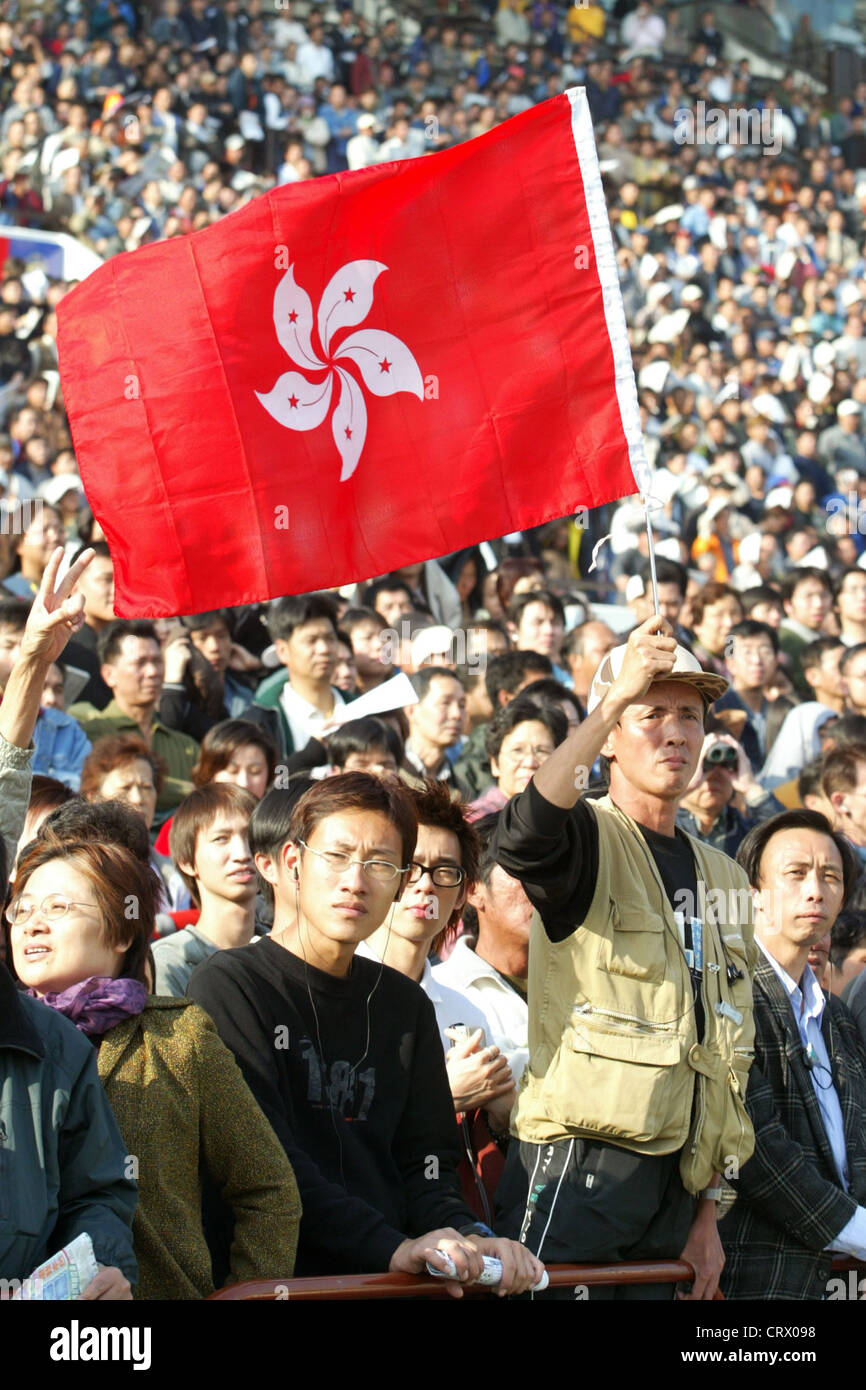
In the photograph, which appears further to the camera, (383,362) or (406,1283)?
(383,362)

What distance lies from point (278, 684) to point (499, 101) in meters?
16.1

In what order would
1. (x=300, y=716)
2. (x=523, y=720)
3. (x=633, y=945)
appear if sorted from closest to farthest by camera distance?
(x=633, y=945) < (x=523, y=720) < (x=300, y=716)

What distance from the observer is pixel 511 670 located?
788 centimetres

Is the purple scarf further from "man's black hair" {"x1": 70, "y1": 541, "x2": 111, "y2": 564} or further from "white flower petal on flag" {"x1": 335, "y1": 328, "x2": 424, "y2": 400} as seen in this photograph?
"man's black hair" {"x1": 70, "y1": 541, "x2": 111, "y2": 564}

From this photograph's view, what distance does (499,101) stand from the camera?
73.6ft

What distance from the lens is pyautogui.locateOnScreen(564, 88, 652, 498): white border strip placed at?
5.07m

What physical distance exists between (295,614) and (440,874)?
3.13 m

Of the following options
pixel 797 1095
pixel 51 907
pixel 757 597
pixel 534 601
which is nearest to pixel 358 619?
pixel 534 601

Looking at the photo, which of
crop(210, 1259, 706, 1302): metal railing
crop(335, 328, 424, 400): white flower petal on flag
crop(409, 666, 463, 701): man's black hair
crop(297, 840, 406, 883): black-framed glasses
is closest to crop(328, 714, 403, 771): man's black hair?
crop(409, 666, 463, 701): man's black hair

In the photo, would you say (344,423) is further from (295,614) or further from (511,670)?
(511,670)

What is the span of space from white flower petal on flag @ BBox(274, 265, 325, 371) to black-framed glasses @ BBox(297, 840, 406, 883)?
5.81ft

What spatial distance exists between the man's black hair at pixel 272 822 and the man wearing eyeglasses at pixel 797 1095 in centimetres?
125

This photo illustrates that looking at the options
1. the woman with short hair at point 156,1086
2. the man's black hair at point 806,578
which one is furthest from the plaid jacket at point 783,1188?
the man's black hair at point 806,578

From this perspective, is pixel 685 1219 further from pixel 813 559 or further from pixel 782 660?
pixel 813 559
